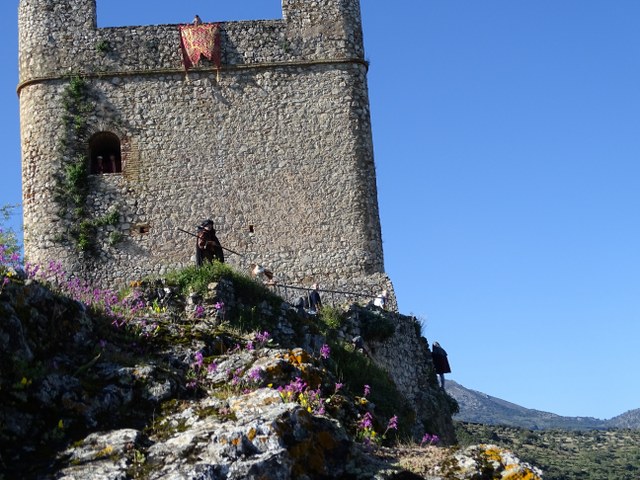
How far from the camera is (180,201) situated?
26.9 metres

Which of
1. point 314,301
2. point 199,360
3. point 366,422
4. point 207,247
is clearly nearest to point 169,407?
point 199,360

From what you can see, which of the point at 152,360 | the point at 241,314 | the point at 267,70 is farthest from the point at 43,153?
the point at 152,360

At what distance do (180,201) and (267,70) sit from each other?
3.45 m

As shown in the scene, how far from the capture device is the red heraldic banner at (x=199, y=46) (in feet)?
90.1

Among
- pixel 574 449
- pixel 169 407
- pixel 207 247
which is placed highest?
pixel 207 247

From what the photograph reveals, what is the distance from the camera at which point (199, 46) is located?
90.1 feet

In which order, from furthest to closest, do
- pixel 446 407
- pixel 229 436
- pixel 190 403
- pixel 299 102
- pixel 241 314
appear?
pixel 299 102, pixel 446 407, pixel 241 314, pixel 190 403, pixel 229 436

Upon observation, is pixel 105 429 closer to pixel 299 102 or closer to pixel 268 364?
pixel 268 364

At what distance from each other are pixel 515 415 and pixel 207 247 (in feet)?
314

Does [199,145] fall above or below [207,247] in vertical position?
above

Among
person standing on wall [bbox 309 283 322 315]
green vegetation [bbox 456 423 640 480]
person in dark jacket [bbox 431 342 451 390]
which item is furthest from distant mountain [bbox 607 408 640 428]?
person standing on wall [bbox 309 283 322 315]

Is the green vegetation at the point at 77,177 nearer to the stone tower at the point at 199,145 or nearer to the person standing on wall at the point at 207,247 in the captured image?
the stone tower at the point at 199,145

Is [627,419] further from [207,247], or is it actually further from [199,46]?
[207,247]

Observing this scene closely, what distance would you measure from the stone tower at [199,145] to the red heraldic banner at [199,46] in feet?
0.61
